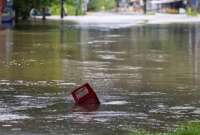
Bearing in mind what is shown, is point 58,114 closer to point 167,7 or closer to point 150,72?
point 150,72

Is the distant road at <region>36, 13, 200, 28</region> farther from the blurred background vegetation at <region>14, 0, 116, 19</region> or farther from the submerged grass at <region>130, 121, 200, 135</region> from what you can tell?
the submerged grass at <region>130, 121, 200, 135</region>

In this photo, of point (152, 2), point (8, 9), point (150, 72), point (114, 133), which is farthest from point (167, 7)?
point (114, 133)

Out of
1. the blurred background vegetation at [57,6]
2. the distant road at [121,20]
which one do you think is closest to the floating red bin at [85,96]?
the distant road at [121,20]

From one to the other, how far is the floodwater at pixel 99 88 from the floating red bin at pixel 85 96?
20 cm

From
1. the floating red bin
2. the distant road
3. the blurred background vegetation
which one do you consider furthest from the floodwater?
the blurred background vegetation

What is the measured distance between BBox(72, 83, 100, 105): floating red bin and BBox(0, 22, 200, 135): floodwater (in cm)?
20

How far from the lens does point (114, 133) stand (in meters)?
9.31

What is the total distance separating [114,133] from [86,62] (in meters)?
11.0

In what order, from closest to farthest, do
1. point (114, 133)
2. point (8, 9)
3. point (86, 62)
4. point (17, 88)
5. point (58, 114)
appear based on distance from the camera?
1. point (114, 133)
2. point (58, 114)
3. point (17, 88)
4. point (86, 62)
5. point (8, 9)

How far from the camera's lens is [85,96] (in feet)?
39.9

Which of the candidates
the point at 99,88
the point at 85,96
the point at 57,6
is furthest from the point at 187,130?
the point at 57,6

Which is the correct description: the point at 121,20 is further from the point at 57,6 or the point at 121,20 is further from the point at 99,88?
the point at 99,88

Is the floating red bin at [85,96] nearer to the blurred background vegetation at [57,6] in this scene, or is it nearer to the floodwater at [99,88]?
the floodwater at [99,88]

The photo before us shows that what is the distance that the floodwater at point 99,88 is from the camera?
10.1 meters
